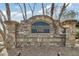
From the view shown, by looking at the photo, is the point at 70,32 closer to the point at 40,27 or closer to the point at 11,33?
the point at 40,27

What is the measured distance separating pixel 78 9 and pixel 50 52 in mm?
539

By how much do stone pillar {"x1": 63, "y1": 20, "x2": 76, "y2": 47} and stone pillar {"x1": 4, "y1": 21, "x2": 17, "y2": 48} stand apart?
0.54 meters

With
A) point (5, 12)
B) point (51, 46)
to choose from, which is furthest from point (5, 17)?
point (51, 46)

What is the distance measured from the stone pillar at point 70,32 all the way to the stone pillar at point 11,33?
1.76 ft

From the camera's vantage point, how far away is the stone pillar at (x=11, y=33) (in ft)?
11.6

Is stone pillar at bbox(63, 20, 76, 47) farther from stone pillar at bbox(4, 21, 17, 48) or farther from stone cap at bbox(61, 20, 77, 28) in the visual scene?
stone pillar at bbox(4, 21, 17, 48)

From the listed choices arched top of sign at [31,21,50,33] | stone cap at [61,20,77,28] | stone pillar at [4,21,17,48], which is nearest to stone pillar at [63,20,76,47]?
stone cap at [61,20,77,28]

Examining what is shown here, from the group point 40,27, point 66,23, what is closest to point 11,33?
point 40,27

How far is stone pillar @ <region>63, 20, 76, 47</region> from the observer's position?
3.50 meters

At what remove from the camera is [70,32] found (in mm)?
3521

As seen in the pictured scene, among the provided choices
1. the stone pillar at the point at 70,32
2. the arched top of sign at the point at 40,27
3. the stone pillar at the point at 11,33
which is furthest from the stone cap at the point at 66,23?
the stone pillar at the point at 11,33

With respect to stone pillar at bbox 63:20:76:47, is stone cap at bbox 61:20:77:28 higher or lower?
higher

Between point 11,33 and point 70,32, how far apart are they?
0.62 m

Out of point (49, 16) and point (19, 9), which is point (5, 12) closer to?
point (19, 9)
